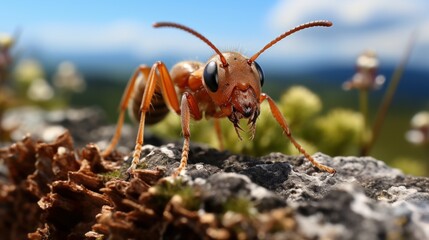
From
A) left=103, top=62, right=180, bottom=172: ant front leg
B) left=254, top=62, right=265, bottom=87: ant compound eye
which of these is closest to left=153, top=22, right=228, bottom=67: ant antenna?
left=254, top=62, right=265, bottom=87: ant compound eye

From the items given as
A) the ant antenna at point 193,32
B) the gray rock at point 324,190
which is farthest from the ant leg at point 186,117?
the ant antenna at point 193,32

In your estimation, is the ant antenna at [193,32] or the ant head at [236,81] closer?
the ant antenna at [193,32]

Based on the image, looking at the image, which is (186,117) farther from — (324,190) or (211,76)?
(324,190)

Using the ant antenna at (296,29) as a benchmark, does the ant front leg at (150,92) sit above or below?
below

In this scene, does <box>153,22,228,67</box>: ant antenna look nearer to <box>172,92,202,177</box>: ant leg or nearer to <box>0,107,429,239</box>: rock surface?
<box>172,92,202,177</box>: ant leg

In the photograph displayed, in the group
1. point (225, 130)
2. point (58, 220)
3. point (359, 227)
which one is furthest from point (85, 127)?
point (359, 227)

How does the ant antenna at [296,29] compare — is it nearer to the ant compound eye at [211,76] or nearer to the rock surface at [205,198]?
the ant compound eye at [211,76]
